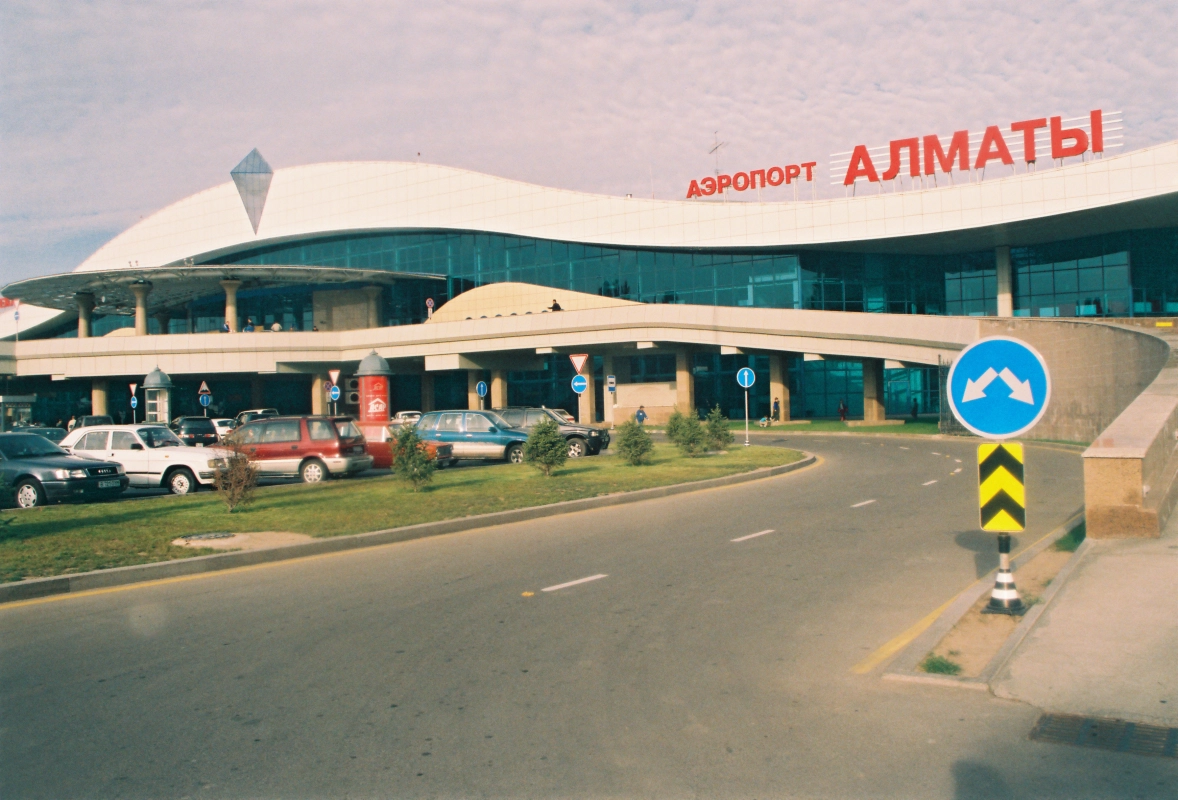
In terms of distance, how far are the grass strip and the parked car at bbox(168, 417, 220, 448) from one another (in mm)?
16558

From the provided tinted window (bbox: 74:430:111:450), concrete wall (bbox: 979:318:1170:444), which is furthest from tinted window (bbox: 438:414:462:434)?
concrete wall (bbox: 979:318:1170:444)

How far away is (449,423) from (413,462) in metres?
9.56

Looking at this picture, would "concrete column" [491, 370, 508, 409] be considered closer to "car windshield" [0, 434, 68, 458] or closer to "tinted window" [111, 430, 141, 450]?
"tinted window" [111, 430, 141, 450]

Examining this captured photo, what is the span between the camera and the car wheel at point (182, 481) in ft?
68.4

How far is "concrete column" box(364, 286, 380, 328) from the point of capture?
2886 inches

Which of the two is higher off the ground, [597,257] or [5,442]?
[597,257]

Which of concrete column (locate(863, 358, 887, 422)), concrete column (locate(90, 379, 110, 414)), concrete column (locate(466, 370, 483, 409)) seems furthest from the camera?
concrete column (locate(466, 370, 483, 409))

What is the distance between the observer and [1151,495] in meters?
10.4

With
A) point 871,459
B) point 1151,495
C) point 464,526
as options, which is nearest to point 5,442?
point 464,526

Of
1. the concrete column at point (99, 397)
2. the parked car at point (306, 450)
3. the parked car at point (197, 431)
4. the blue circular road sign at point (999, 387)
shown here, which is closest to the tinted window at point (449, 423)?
the parked car at point (306, 450)

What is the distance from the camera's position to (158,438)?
22.1 metres

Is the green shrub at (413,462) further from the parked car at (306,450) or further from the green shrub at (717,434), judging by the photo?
the green shrub at (717,434)

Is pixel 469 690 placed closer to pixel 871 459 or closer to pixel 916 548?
pixel 916 548

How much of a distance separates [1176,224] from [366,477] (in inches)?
1988
